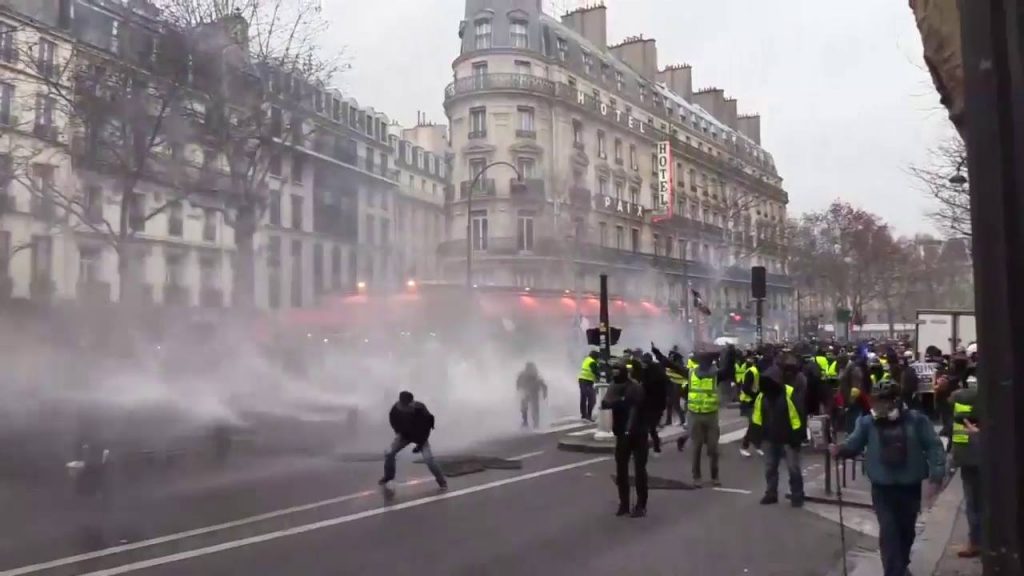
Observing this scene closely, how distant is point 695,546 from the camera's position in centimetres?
657

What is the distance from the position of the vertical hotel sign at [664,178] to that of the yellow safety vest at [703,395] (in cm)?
2569

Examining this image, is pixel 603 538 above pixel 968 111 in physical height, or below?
below

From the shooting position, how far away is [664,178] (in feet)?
117

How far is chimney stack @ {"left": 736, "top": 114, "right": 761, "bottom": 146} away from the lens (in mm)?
61947

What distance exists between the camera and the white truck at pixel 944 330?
2238 cm

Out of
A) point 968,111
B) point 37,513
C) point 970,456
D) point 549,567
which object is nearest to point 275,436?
point 37,513

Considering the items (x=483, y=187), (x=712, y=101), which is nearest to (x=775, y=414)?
(x=483, y=187)

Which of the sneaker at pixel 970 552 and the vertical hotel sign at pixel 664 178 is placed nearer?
the sneaker at pixel 970 552

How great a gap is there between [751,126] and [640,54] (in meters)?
22.6

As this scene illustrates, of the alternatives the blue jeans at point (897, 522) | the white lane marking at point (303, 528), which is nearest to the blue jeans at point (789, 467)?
the white lane marking at point (303, 528)

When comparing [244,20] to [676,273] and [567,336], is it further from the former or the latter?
[676,273]

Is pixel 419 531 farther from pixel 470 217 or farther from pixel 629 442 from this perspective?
pixel 470 217

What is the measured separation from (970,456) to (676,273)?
2913 centimetres

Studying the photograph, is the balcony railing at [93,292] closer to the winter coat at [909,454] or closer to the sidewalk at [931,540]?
the sidewalk at [931,540]
